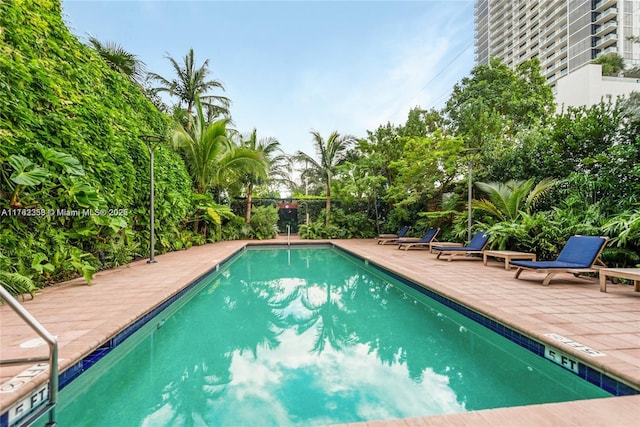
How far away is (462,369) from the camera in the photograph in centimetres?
293

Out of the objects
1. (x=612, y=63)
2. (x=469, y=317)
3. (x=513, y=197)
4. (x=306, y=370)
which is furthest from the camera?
(x=612, y=63)

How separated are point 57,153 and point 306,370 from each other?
4.53 metres

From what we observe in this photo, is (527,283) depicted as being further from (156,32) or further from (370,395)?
(156,32)

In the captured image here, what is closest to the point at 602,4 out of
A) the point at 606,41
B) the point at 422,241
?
the point at 606,41

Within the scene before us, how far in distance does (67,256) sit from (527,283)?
7509mm

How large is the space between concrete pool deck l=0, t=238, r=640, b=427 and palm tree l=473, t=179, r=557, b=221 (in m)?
2.59

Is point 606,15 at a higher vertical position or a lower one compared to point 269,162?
higher

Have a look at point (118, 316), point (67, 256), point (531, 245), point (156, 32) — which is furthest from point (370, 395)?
point (156, 32)

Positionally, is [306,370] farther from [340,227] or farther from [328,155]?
[328,155]

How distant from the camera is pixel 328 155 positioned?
614 inches

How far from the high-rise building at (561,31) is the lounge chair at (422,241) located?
38638 mm

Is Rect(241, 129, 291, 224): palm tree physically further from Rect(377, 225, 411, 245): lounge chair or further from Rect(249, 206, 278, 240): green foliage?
Rect(377, 225, 411, 245): lounge chair

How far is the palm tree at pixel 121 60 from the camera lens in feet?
30.9

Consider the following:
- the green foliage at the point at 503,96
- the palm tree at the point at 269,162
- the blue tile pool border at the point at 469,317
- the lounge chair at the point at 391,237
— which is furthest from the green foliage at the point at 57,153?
the green foliage at the point at 503,96
